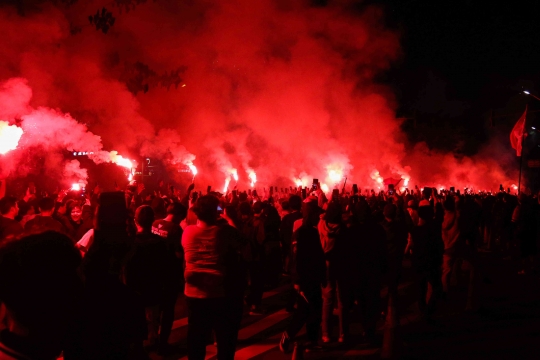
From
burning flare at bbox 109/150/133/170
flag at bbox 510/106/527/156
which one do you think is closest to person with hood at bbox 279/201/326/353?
burning flare at bbox 109/150/133/170

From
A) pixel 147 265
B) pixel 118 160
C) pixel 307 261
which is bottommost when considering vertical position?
pixel 147 265

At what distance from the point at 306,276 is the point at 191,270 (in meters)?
1.72

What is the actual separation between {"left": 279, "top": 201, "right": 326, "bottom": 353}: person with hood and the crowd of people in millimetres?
12

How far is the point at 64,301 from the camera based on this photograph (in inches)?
86.2

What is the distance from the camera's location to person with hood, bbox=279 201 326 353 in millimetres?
5691

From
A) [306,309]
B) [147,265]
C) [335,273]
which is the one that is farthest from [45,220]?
[335,273]

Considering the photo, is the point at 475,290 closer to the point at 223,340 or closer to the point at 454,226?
the point at 454,226

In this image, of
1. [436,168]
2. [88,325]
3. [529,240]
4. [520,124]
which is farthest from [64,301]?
[436,168]

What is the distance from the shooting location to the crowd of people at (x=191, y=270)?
7.09 feet

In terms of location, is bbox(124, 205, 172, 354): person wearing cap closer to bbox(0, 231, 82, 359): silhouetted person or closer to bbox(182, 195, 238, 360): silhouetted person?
bbox(182, 195, 238, 360): silhouetted person

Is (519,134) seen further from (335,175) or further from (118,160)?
(118,160)

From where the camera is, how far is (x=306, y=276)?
571 centimetres

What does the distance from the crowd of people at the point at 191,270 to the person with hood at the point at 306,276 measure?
0.5 inches

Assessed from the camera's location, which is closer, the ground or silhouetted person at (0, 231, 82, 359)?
silhouetted person at (0, 231, 82, 359)
